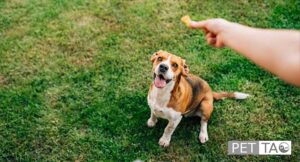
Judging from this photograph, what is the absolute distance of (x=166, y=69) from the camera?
359 centimetres

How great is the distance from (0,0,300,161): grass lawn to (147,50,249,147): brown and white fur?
23cm

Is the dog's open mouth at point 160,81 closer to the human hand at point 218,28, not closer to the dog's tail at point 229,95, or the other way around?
the dog's tail at point 229,95

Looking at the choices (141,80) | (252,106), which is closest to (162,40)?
(141,80)

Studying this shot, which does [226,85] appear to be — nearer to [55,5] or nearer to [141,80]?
[141,80]

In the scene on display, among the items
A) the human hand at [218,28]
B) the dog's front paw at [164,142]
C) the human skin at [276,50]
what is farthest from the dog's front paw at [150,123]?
the human skin at [276,50]

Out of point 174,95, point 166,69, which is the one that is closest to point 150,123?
point 174,95

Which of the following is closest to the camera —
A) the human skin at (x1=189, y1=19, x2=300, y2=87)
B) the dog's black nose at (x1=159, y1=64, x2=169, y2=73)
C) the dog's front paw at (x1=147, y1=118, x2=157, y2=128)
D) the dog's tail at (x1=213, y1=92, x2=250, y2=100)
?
the human skin at (x1=189, y1=19, x2=300, y2=87)

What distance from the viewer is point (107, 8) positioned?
5.75 m

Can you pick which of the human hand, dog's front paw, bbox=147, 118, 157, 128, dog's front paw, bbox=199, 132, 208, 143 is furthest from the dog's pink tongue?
the human hand

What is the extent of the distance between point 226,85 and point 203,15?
4.08 ft

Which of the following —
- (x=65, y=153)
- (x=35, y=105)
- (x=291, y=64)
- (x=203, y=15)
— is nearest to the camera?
(x=291, y=64)

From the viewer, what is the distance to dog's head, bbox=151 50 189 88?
3.59 m

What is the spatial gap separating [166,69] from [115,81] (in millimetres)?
1398

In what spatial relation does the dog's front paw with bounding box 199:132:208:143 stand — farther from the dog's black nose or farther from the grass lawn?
the dog's black nose
